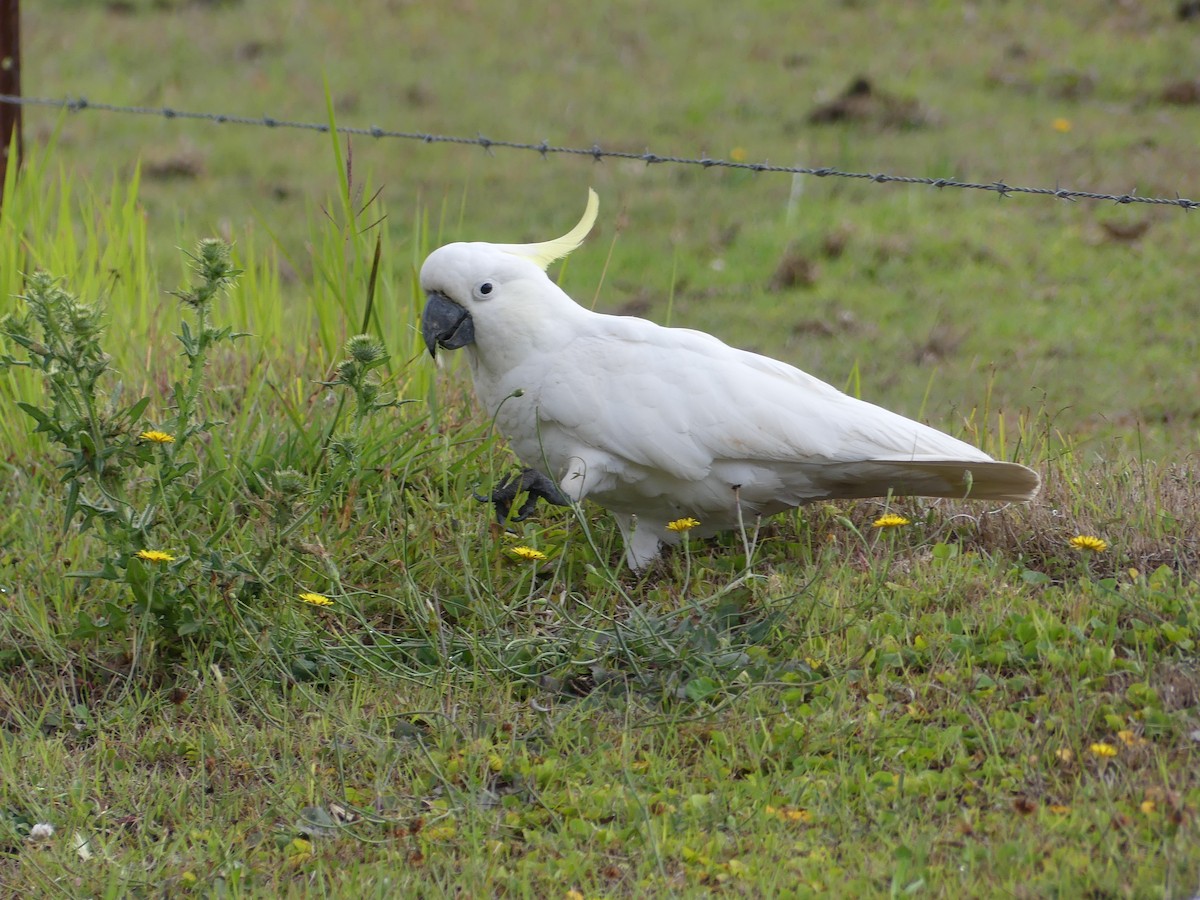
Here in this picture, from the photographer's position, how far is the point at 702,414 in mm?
2750

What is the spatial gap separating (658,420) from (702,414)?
0.09m

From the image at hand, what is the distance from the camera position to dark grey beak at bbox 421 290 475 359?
2857 mm

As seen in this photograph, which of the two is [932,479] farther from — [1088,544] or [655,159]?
[655,159]

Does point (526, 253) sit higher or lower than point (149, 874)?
higher

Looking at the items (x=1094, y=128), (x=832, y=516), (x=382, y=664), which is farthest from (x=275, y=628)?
(x=1094, y=128)

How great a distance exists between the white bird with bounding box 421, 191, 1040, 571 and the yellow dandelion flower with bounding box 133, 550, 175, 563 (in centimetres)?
69

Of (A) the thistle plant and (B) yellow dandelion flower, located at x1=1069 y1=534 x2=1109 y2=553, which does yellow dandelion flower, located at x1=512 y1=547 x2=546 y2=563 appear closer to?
(A) the thistle plant

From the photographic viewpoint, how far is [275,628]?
8.93 feet

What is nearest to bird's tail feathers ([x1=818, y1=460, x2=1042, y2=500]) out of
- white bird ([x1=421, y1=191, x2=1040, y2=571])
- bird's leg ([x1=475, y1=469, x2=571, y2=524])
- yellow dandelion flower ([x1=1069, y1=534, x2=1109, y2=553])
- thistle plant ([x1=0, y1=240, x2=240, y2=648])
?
white bird ([x1=421, y1=191, x2=1040, y2=571])

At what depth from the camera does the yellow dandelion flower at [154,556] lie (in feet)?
8.55

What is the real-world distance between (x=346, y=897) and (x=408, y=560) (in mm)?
989

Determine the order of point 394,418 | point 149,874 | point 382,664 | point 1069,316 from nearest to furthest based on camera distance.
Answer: point 149,874 < point 382,664 < point 394,418 < point 1069,316

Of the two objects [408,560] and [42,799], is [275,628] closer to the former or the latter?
[408,560]

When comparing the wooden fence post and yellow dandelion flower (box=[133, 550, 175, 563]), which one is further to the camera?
the wooden fence post
